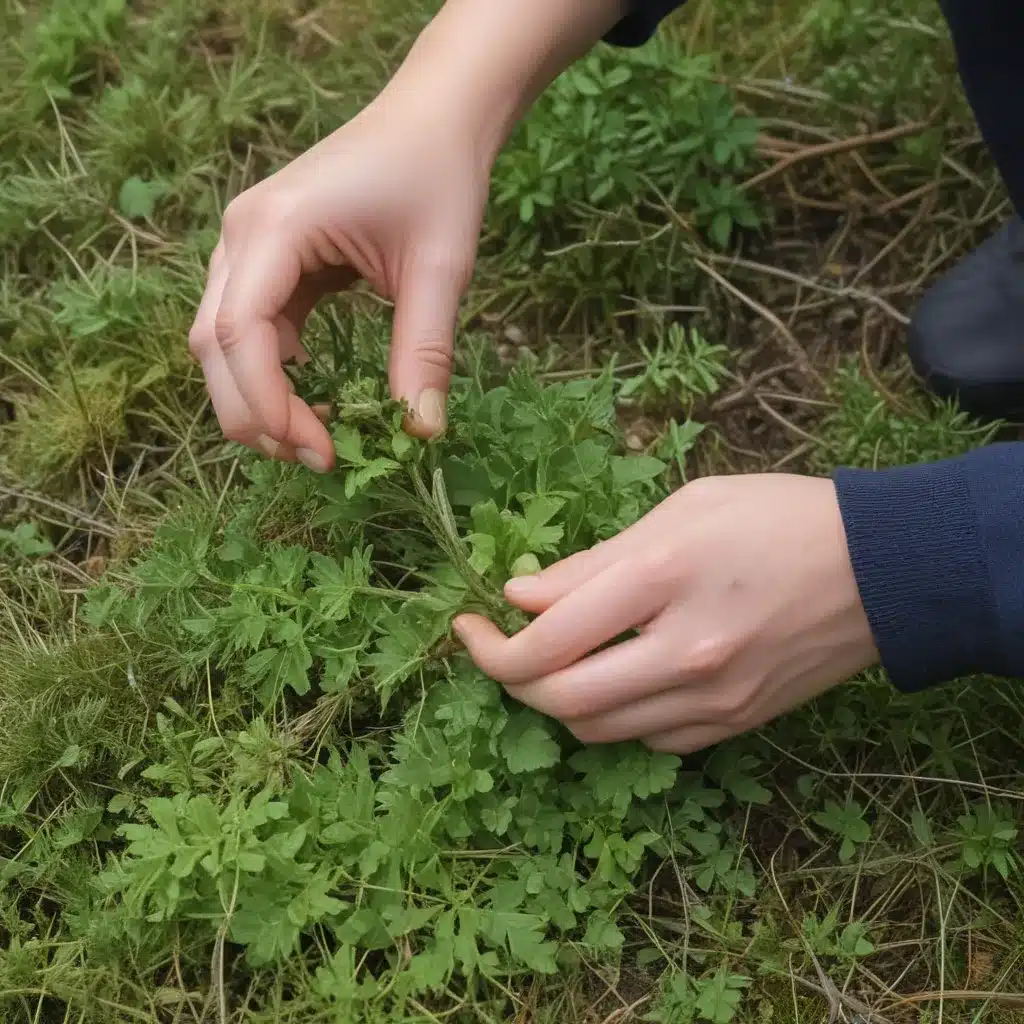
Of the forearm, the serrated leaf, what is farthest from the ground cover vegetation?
the forearm

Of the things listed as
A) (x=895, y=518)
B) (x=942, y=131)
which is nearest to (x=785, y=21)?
(x=942, y=131)

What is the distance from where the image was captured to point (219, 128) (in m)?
2.71

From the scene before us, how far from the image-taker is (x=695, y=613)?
1501 mm

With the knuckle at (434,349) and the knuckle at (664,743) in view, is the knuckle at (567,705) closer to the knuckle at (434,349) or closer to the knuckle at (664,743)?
the knuckle at (664,743)

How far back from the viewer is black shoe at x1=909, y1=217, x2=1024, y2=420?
7.49ft

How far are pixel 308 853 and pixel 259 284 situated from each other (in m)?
0.95

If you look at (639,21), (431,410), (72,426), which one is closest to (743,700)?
(431,410)

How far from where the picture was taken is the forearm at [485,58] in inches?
69.2

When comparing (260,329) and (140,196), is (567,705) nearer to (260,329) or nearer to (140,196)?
(260,329)

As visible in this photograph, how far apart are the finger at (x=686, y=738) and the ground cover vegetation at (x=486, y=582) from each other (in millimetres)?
40

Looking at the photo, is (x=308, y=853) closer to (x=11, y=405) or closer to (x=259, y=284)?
(x=259, y=284)

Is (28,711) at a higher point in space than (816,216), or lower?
higher

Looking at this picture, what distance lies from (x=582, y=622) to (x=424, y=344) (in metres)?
0.55

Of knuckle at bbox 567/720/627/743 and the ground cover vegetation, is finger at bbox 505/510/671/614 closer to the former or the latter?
the ground cover vegetation
